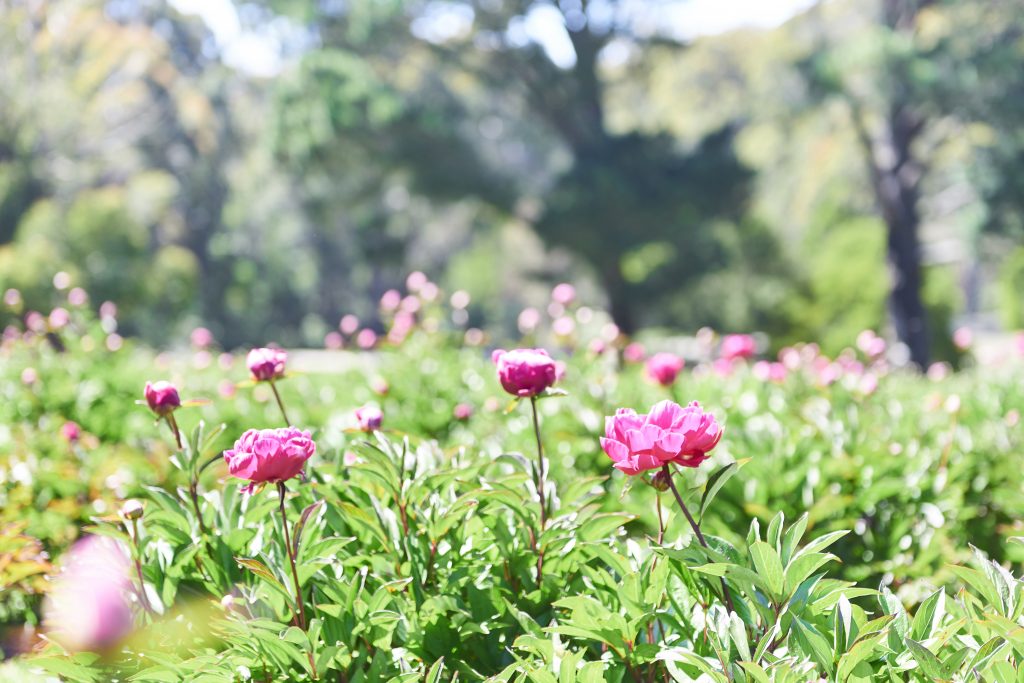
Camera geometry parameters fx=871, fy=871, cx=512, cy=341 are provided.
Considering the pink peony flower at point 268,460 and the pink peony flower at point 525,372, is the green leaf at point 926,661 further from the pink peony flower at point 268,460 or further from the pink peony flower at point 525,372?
the pink peony flower at point 268,460

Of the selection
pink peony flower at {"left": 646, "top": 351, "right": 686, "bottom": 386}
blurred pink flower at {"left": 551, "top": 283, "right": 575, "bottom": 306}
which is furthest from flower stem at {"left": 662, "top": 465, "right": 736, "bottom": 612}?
blurred pink flower at {"left": 551, "top": 283, "right": 575, "bottom": 306}

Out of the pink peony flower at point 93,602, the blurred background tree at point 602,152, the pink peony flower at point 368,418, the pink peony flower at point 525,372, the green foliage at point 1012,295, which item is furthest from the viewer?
the green foliage at point 1012,295

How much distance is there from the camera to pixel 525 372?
6.02ft

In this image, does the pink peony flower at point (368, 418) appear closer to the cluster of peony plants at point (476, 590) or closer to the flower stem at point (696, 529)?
the cluster of peony plants at point (476, 590)

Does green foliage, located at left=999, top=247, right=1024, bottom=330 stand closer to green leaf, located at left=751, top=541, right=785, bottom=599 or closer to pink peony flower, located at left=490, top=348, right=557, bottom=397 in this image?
pink peony flower, located at left=490, top=348, right=557, bottom=397

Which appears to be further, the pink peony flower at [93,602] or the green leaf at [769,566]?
the pink peony flower at [93,602]

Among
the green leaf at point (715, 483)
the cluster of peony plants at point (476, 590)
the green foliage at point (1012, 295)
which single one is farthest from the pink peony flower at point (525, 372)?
the green foliage at point (1012, 295)

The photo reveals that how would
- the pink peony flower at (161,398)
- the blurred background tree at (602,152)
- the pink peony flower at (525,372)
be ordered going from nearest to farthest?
the pink peony flower at (525,372), the pink peony flower at (161,398), the blurred background tree at (602,152)

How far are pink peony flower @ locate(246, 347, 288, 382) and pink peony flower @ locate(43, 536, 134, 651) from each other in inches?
20.9

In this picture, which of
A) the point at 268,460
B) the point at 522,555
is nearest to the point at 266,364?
the point at 268,460

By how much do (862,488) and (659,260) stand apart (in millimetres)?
14284

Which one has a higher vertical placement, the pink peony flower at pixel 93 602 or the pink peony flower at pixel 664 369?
the pink peony flower at pixel 93 602

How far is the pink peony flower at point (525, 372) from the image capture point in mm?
1829

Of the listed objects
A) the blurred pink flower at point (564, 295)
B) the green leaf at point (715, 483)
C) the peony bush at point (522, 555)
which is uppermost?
the green leaf at point (715, 483)
